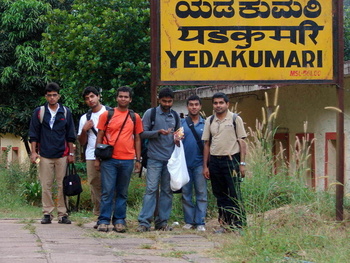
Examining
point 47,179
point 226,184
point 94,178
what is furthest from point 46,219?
point 226,184

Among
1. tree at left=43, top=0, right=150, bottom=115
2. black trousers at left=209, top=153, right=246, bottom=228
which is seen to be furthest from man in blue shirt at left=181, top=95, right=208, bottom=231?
tree at left=43, top=0, right=150, bottom=115

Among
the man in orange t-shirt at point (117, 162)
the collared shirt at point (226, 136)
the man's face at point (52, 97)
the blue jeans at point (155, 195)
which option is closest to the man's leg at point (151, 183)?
the blue jeans at point (155, 195)

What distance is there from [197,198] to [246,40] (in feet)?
7.10

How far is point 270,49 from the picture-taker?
9969mm

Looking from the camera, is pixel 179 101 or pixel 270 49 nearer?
pixel 270 49

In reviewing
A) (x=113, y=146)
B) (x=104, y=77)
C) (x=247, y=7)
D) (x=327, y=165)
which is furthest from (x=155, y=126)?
(x=104, y=77)

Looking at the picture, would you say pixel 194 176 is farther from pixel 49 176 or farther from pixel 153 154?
pixel 49 176

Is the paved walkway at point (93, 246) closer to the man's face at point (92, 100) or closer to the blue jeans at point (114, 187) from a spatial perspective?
the blue jeans at point (114, 187)

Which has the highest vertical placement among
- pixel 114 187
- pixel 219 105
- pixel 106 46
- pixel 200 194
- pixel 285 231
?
pixel 106 46

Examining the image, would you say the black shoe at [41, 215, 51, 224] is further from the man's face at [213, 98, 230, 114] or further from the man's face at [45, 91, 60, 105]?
the man's face at [213, 98, 230, 114]

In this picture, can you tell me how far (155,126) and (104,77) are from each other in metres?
8.35

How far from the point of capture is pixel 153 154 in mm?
9578

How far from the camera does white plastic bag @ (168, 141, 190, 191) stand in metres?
9.50

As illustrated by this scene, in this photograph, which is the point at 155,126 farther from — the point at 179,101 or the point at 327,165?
Answer: the point at 179,101
